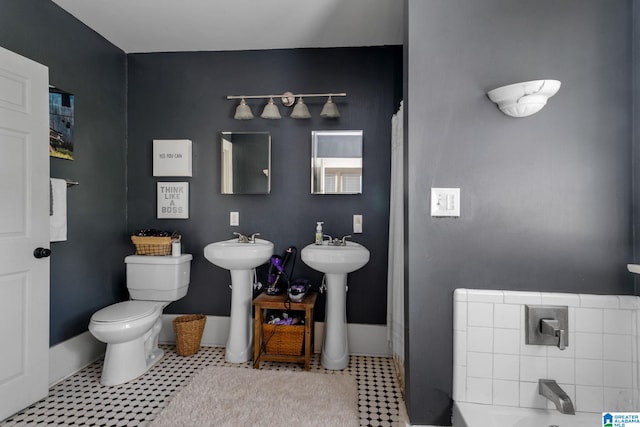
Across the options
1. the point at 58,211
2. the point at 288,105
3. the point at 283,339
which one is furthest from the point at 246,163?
the point at 283,339

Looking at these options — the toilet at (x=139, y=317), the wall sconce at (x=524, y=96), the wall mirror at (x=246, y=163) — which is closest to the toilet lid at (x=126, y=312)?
the toilet at (x=139, y=317)

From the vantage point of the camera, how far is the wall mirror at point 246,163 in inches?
103

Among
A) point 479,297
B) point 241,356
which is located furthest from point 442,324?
point 241,356

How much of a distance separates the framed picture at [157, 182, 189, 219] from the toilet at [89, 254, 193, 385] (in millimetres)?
389

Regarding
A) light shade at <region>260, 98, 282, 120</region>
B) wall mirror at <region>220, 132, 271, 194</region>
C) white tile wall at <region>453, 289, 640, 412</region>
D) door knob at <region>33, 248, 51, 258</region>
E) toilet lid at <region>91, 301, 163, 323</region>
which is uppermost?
light shade at <region>260, 98, 282, 120</region>

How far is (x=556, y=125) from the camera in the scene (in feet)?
4.27

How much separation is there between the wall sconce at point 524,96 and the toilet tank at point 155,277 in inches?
92.6

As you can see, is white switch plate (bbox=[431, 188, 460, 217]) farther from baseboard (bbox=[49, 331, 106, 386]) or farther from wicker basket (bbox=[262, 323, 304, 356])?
baseboard (bbox=[49, 331, 106, 386])

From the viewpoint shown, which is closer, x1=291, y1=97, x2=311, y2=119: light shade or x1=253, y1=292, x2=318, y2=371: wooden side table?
x1=253, y1=292, x2=318, y2=371: wooden side table

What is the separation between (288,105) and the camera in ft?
8.50

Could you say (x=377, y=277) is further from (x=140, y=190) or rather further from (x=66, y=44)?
(x=66, y=44)

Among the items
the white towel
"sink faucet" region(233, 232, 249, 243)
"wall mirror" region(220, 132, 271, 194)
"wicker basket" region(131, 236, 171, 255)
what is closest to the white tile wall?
"sink faucet" region(233, 232, 249, 243)

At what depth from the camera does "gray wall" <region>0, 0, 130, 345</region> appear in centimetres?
197

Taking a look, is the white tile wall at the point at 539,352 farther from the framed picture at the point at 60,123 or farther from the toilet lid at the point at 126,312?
the framed picture at the point at 60,123
